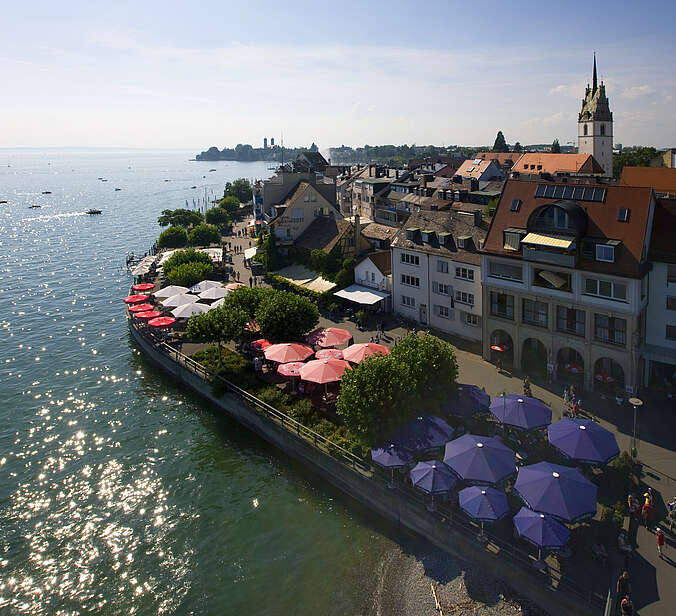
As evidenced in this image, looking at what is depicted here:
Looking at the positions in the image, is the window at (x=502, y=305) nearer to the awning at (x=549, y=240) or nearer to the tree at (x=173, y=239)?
the awning at (x=549, y=240)

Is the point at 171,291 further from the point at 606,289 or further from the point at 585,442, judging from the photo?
the point at 585,442

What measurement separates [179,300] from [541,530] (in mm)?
51085

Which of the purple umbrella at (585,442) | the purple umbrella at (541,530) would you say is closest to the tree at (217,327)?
the purple umbrella at (585,442)

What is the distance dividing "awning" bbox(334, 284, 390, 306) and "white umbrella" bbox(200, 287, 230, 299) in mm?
14707

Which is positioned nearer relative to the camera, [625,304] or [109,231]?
[625,304]

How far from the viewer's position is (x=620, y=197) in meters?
44.1

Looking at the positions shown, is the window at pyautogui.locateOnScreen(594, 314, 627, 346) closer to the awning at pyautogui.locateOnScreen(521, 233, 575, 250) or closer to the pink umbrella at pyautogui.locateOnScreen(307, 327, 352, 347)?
the awning at pyautogui.locateOnScreen(521, 233, 575, 250)

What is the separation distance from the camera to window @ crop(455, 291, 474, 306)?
55.6m

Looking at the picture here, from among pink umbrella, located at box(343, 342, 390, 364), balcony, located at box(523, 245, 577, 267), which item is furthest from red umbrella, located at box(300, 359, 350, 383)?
balcony, located at box(523, 245, 577, 267)

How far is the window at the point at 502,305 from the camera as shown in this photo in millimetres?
49500

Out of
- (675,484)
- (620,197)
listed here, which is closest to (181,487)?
(675,484)

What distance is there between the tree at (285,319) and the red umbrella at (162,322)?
12.7m

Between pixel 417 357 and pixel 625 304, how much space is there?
53.8 ft

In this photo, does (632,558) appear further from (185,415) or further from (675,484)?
(185,415)
